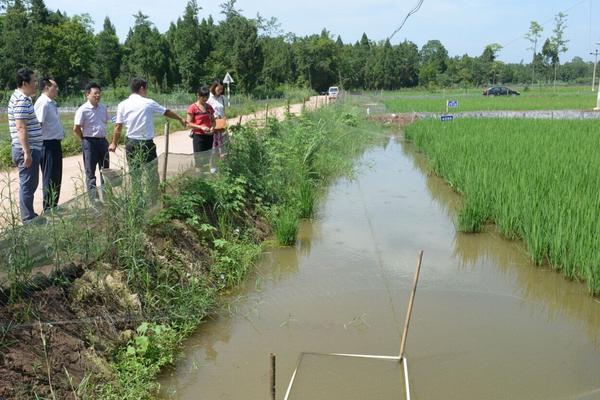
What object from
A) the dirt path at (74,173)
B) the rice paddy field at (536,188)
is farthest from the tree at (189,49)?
the rice paddy field at (536,188)

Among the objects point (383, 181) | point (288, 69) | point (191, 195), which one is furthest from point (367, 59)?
point (191, 195)

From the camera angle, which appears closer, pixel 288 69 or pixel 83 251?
pixel 83 251

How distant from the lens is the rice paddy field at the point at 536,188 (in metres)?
4.73

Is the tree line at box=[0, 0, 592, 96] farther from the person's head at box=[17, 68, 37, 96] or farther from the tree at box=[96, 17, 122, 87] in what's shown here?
the person's head at box=[17, 68, 37, 96]

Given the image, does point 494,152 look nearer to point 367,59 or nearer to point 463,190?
point 463,190

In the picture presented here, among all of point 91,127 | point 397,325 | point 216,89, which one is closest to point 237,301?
point 397,325

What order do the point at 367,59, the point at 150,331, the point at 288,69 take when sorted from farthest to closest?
the point at 367,59
the point at 288,69
the point at 150,331

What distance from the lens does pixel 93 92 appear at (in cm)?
550

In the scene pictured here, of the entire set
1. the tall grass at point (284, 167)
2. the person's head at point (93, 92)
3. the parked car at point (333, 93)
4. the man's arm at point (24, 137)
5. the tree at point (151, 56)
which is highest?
the tree at point (151, 56)

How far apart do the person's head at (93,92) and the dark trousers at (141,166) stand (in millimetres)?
608

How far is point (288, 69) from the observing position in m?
45.0

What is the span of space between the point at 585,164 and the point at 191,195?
553 cm

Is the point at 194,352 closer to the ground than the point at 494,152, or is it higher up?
closer to the ground

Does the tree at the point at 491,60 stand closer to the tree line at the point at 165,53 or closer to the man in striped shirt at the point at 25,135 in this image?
the tree line at the point at 165,53
